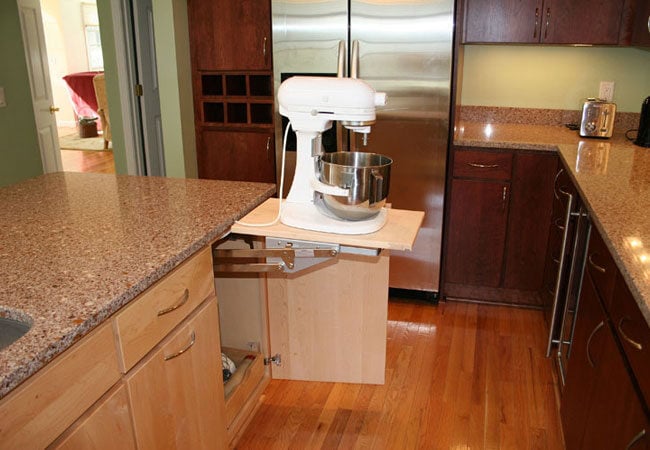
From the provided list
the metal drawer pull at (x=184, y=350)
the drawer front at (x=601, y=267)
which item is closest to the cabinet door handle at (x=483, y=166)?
the drawer front at (x=601, y=267)

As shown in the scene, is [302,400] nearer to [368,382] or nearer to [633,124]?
A: [368,382]

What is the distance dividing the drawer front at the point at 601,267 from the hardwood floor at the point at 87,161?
17.8 ft

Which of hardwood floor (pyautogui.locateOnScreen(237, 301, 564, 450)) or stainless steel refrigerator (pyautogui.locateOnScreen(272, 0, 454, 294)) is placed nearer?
hardwood floor (pyautogui.locateOnScreen(237, 301, 564, 450))

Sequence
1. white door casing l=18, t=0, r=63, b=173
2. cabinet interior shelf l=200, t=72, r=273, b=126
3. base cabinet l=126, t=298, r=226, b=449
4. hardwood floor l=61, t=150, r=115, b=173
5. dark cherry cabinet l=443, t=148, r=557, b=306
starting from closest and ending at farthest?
base cabinet l=126, t=298, r=226, b=449, dark cherry cabinet l=443, t=148, r=557, b=306, cabinet interior shelf l=200, t=72, r=273, b=126, white door casing l=18, t=0, r=63, b=173, hardwood floor l=61, t=150, r=115, b=173

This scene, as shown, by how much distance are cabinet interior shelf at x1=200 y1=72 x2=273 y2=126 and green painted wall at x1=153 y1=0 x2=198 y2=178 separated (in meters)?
0.11

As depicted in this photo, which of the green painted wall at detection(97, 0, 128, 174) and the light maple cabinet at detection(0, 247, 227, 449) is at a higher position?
the green painted wall at detection(97, 0, 128, 174)

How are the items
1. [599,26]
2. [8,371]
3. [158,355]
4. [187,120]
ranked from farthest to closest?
[187,120] → [599,26] → [158,355] → [8,371]

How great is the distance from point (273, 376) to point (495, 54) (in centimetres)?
222

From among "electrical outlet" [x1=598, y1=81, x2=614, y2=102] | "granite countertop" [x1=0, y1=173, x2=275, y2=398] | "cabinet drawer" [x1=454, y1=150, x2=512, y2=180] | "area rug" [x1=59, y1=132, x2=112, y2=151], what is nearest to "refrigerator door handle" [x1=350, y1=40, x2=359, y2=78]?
"cabinet drawer" [x1=454, y1=150, x2=512, y2=180]

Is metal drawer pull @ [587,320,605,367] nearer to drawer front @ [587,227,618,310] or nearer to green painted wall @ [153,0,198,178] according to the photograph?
drawer front @ [587,227,618,310]

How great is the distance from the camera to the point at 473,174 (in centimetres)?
284

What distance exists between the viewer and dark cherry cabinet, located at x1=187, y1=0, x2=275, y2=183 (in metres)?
3.26

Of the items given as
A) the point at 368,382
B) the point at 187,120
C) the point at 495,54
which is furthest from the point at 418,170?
the point at 187,120

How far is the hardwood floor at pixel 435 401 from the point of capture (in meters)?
2.01
